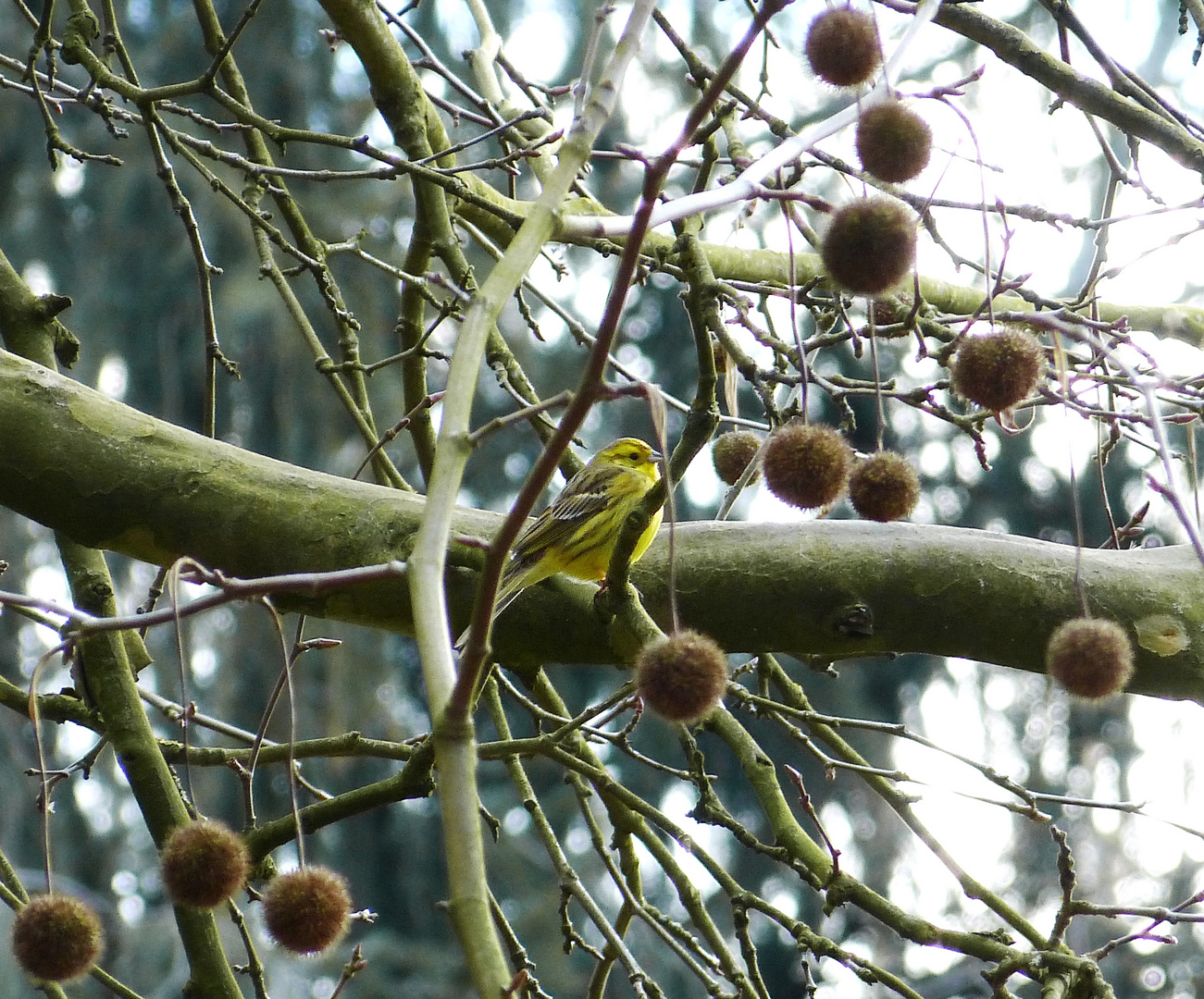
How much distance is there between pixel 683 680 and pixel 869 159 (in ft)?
3.02

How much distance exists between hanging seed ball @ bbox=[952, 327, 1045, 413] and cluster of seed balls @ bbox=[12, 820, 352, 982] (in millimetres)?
1300

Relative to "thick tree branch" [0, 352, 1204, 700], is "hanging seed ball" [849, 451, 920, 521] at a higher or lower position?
lower

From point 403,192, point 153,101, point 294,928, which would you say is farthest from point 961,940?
Result: point 403,192

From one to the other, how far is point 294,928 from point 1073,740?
1070 cm

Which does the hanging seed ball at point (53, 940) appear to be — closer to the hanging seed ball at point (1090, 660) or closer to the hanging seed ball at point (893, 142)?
the hanging seed ball at point (1090, 660)

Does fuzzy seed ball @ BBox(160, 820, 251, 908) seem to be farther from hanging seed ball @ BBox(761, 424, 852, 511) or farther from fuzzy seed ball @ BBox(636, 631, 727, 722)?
hanging seed ball @ BBox(761, 424, 852, 511)

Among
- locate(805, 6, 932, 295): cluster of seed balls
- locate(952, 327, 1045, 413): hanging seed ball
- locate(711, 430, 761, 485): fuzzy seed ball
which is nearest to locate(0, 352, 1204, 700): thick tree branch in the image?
locate(711, 430, 761, 485): fuzzy seed ball

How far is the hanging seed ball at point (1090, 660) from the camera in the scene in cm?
217

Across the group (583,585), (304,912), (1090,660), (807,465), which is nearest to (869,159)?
(807,465)

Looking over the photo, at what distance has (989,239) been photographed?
8.15ft

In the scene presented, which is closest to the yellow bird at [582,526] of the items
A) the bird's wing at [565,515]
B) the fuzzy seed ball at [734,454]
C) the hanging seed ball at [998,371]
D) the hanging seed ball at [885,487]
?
the bird's wing at [565,515]

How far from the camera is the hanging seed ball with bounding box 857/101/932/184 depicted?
2150 mm

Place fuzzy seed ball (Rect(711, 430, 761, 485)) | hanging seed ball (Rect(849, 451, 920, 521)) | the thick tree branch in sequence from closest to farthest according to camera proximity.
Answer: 1. hanging seed ball (Rect(849, 451, 920, 521))
2. the thick tree branch
3. fuzzy seed ball (Rect(711, 430, 761, 485))

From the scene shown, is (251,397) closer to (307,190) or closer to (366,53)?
(307,190)
